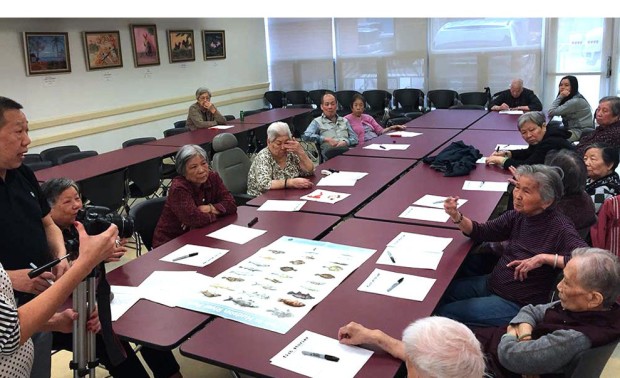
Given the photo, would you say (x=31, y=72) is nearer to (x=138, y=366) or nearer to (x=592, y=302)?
(x=138, y=366)

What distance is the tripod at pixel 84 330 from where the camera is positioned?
1545 millimetres

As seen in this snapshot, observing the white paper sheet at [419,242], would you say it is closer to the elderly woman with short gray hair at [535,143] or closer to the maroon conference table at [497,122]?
the elderly woman with short gray hair at [535,143]

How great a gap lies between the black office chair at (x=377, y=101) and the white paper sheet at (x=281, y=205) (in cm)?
619

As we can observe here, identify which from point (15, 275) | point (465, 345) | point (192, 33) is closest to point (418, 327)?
point (465, 345)

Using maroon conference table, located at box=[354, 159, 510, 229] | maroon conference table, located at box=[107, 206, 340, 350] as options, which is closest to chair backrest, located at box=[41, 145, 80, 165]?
maroon conference table, located at box=[107, 206, 340, 350]

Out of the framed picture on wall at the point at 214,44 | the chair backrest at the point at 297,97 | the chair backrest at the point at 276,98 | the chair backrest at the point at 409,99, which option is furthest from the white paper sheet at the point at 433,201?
the chair backrest at the point at 276,98

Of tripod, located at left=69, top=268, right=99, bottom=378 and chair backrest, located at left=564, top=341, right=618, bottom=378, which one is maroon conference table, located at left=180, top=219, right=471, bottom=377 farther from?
chair backrest, located at left=564, top=341, right=618, bottom=378

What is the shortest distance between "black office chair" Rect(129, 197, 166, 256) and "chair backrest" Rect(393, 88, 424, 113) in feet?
22.4

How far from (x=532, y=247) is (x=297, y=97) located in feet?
27.2

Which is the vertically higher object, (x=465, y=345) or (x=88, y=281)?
(x=88, y=281)

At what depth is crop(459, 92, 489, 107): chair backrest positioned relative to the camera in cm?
907

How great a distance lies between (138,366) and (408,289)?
135cm

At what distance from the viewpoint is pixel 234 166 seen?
4.57 metres
